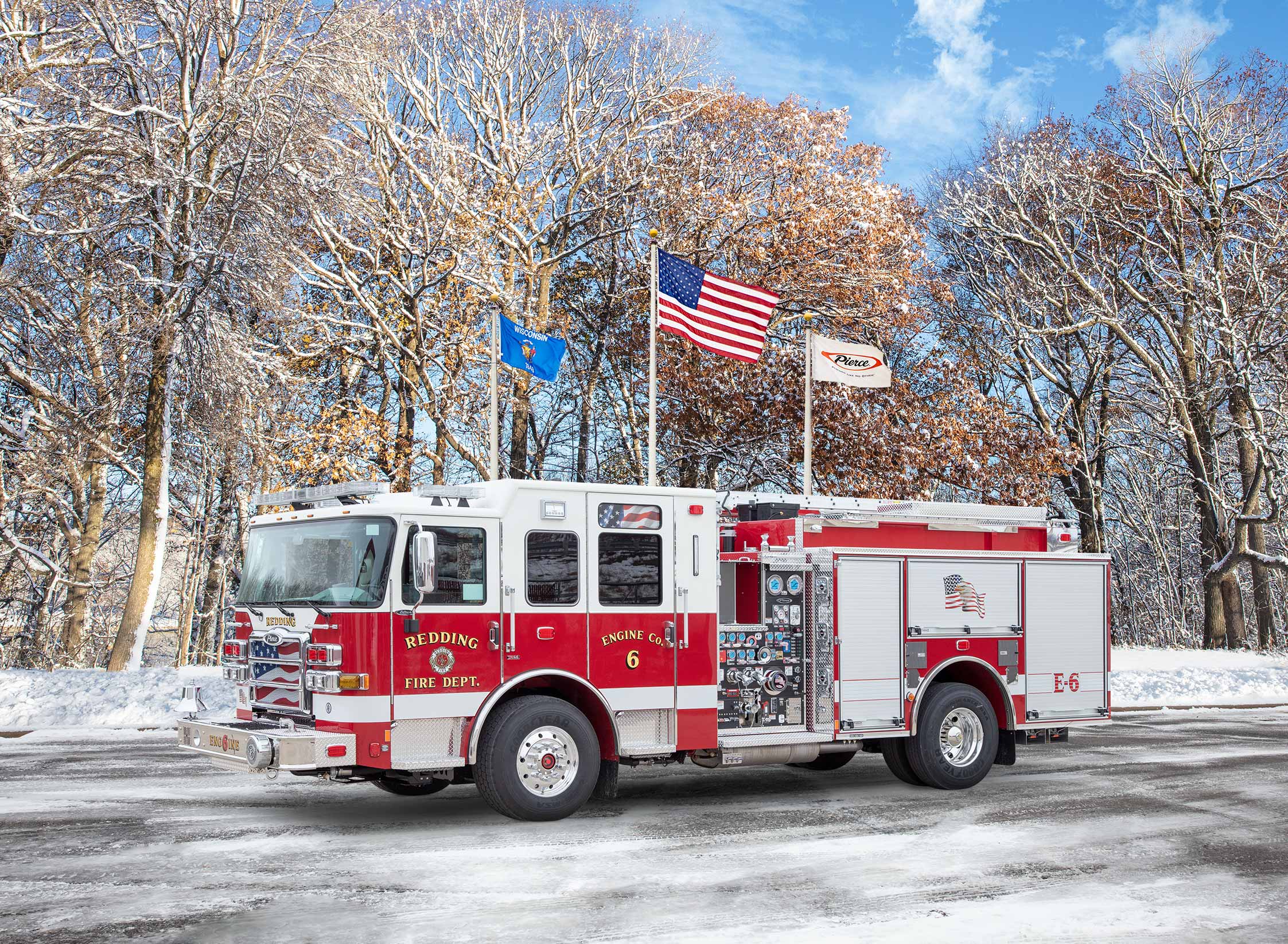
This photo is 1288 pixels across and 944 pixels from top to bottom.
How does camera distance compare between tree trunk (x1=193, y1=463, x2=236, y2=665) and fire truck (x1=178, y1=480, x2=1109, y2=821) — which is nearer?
fire truck (x1=178, y1=480, x2=1109, y2=821)

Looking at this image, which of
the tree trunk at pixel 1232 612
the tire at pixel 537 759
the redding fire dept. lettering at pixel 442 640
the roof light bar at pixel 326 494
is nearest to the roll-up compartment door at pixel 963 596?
the tire at pixel 537 759

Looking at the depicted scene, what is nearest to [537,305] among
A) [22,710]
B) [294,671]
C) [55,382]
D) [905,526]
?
[55,382]

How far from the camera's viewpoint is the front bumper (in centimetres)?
842

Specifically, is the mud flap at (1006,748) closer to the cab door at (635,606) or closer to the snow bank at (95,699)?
the cab door at (635,606)

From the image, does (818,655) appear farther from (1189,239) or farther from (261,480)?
(1189,239)

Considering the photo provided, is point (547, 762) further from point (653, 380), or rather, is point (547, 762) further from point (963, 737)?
point (653, 380)

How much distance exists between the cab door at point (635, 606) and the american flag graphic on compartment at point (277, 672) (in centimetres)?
227

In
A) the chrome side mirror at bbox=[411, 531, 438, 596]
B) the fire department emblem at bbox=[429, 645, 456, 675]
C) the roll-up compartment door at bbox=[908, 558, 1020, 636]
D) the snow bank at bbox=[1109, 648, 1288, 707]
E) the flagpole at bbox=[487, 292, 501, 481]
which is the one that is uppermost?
the flagpole at bbox=[487, 292, 501, 481]

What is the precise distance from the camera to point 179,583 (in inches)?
1758

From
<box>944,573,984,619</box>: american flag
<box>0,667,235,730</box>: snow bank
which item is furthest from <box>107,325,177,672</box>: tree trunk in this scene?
<box>944,573,984,619</box>: american flag

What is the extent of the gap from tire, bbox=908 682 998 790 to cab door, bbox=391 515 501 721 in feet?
14.4

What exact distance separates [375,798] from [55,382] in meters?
16.5

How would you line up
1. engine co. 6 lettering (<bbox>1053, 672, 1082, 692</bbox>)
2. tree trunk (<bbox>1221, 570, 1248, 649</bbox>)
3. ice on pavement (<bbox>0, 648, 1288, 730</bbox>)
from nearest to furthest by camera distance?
engine co. 6 lettering (<bbox>1053, 672, 1082, 692</bbox>) → ice on pavement (<bbox>0, 648, 1288, 730</bbox>) → tree trunk (<bbox>1221, 570, 1248, 649</bbox>)

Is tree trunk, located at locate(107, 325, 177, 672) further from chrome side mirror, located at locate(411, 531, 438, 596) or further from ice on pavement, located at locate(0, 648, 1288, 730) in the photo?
chrome side mirror, located at locate(411, 531, 438, 596)
